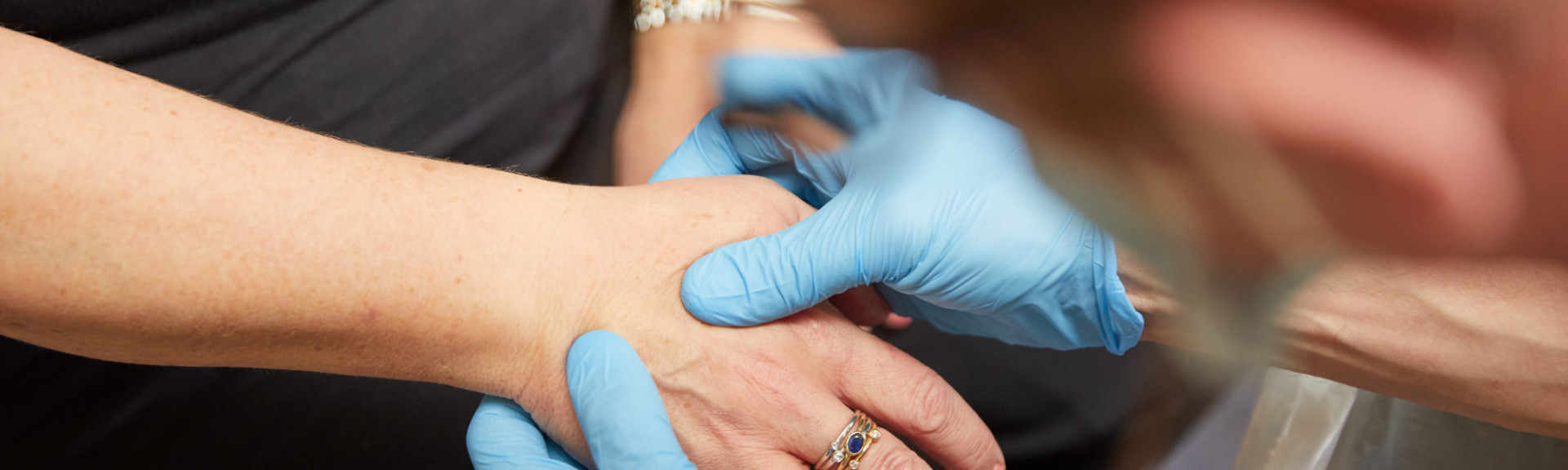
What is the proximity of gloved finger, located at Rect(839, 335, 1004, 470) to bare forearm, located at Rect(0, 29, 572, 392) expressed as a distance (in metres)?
0.40

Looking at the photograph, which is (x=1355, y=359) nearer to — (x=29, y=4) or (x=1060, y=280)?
(x=1060, y=280)

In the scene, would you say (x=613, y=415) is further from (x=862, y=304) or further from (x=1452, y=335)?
(x=1452, y=335)

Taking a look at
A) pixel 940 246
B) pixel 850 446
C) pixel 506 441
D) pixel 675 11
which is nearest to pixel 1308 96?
pixel 940 246

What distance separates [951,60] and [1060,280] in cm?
64

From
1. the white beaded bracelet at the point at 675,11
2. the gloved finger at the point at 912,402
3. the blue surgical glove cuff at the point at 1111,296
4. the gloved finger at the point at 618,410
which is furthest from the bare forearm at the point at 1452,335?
the white beaded bracelet at the point at 675,11

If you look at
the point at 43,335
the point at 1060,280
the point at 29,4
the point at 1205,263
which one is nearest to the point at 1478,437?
the point at 1060,280

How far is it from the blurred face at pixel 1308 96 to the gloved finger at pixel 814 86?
0.73m

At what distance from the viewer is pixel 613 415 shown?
2.59ft

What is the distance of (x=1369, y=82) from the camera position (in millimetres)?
213

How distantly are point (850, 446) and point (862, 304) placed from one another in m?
0.25

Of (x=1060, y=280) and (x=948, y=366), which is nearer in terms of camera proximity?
(x=1060, y=280)

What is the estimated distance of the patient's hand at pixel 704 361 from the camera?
0.85 meters

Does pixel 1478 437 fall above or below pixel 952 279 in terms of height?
below

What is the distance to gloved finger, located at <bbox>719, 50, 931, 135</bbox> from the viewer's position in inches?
39.6
